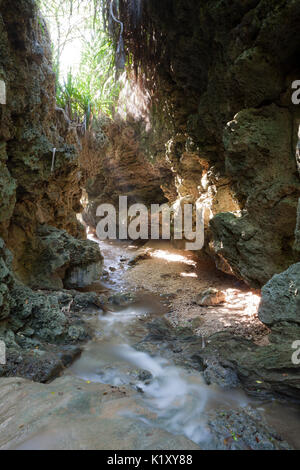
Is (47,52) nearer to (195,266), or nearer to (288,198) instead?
(288,198)

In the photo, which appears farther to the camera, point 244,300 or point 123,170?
point 123,170

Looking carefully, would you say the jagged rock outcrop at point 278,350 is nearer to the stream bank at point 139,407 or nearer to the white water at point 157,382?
the stream bank at point 139,407

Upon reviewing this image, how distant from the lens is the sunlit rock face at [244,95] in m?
3.60

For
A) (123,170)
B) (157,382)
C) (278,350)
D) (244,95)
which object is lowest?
(157,382)

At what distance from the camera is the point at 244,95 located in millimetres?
4215

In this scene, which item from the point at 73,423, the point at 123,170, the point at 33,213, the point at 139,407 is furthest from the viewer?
the point at 123,170

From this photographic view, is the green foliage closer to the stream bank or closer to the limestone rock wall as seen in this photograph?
the limestone rock wall

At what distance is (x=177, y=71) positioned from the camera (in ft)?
17.1

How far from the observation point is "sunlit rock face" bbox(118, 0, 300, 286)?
3604 millimetres

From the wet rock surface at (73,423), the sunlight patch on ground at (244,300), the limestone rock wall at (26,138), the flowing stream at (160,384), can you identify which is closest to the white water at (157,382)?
the flowing stream at (160,384)

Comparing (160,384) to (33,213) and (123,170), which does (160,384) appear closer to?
(33,213)

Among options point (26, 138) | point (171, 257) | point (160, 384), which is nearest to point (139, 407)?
point (160, 384)
